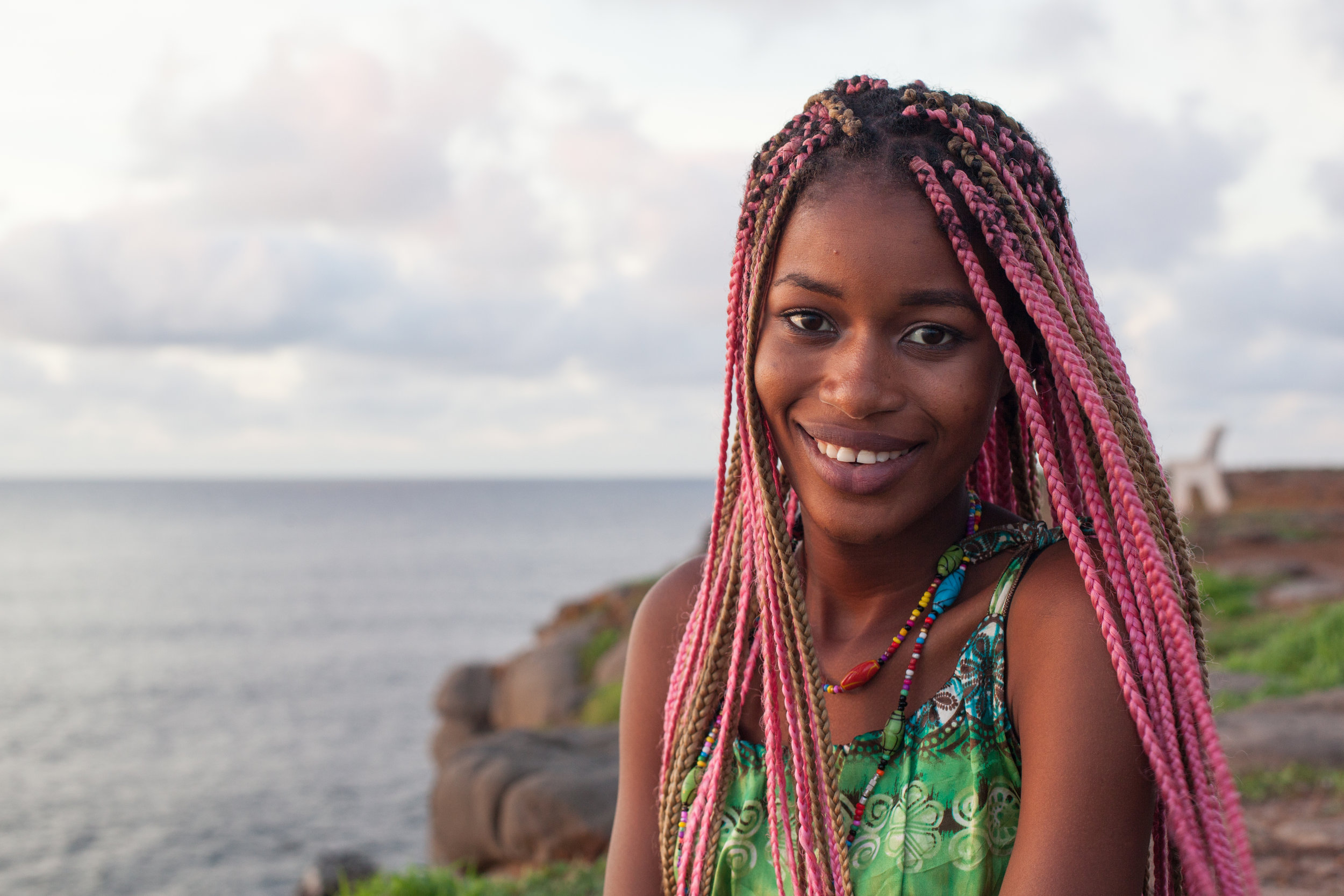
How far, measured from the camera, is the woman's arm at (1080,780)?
1612 millimetres

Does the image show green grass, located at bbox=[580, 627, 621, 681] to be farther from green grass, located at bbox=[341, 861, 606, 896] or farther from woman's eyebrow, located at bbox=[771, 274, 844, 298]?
woman's eyebrow, located at bbox=[771, 274, 844, 298]

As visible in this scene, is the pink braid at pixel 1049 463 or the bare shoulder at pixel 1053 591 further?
the bare shoulder at pixel 1053 591

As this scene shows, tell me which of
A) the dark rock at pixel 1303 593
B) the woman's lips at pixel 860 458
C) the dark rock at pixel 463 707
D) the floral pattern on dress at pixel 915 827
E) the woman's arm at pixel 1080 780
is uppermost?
the woman's lips at pixel 860 458

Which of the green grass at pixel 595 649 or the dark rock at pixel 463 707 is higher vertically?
the green grass at pixel 595 649

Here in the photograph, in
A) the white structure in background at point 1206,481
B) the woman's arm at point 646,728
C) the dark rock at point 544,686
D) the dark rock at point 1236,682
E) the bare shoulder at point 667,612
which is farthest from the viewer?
the white structure in background at point 1206,481

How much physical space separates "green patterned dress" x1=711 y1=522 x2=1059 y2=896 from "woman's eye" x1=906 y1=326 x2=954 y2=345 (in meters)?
0.40

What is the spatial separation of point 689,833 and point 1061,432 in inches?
38.8

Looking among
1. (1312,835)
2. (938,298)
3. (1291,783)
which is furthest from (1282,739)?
(938,298)

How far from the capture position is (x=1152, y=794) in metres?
1.67

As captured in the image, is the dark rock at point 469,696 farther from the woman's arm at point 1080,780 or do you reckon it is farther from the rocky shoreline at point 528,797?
the woman's arm at point 1080,780

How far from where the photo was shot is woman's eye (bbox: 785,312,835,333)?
6.35 ft

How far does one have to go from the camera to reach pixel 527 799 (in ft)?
21.7

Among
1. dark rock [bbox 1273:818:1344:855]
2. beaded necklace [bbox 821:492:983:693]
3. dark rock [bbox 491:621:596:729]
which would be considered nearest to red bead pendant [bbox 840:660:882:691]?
beaded necklace [bbox 821:492:983:693]

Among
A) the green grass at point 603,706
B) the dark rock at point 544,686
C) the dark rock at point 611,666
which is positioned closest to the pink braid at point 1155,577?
the green grass at point 603,706
